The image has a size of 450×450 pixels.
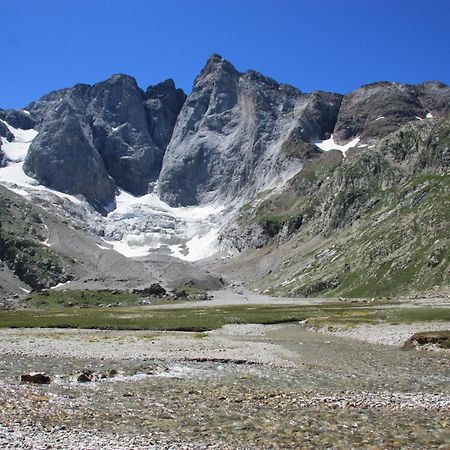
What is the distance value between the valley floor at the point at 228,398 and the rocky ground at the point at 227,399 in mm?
53

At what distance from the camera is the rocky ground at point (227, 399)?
2028cm

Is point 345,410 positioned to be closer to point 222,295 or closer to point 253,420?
point 253,420

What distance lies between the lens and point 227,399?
89.5ft

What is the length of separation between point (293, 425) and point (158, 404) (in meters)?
7.36

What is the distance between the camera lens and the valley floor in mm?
20281

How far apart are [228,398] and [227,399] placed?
257 mm

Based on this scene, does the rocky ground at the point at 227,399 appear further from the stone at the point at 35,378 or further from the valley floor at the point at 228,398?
the stone at the point at 35,378

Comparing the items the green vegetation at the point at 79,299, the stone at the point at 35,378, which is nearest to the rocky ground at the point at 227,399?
the stone at the point at 35,378

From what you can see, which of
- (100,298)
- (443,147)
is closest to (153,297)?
(100,298)

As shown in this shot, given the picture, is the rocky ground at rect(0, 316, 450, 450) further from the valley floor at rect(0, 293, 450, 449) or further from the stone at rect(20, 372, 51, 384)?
the stone at rect(20, 372, 51, 384)

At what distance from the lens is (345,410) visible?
24375 mm

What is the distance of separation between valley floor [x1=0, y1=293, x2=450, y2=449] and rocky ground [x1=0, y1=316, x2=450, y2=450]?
0.17 ft

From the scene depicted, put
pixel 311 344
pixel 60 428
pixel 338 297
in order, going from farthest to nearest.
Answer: pixel 338 297 → pixel 311 344 → pixel 60 428

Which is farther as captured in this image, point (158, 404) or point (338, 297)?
point (338, 297)
